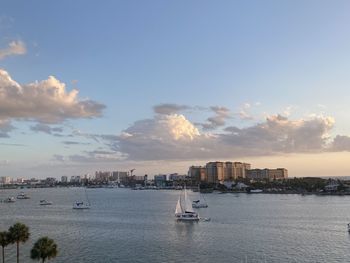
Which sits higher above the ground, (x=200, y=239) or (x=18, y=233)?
(x=18, y=233)

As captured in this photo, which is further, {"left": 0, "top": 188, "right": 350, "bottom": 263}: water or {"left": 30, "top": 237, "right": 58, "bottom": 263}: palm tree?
{"left": 0, "top": 188, "right": 350, "bottom": 263}: water

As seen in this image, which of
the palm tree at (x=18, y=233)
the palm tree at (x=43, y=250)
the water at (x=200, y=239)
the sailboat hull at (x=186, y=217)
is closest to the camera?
the palm tree at (x=43, y=250)

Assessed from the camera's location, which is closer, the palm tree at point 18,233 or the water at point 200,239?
the palm tree at point 18,233

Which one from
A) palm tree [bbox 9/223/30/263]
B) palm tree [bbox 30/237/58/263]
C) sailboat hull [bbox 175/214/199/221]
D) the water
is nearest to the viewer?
palm tree [bbox 30/237/58/263]

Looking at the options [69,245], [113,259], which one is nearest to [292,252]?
[113,259]

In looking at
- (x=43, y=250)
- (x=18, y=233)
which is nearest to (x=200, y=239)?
(x=18, y=233)

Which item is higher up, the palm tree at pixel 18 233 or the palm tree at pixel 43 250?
the palm tree at pixel 18 233

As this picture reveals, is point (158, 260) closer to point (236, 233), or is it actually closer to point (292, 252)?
point (292, 252)

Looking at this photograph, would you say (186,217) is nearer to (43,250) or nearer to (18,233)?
(18,233)

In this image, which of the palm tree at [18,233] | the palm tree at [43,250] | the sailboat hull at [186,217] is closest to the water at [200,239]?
the sailboat hull at [186,217]

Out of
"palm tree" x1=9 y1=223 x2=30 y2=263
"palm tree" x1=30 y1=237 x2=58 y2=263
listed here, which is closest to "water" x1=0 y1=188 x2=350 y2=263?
"palm tree" x1=9 y1=223 x2=30 y2=263

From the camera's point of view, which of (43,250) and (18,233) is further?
(18,233)

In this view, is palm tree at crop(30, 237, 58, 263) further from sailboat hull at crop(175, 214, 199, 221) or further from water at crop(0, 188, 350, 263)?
sailboat hull at crop(175, 214, 199, 221)

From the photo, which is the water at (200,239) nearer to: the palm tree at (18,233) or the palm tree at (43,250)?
the palm tree at (18,233)
